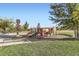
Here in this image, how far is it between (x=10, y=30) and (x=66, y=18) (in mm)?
466

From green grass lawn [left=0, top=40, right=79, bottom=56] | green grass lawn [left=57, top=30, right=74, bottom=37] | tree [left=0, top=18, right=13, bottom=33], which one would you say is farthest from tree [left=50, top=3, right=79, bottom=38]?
tree [left=0, top=18, right=13, bottom=33]

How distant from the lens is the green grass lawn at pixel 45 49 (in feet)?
6.11

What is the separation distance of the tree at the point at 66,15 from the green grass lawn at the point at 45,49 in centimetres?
14

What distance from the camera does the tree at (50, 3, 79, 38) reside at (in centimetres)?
189

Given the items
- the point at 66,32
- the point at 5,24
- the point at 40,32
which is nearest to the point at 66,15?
the point at 66,32

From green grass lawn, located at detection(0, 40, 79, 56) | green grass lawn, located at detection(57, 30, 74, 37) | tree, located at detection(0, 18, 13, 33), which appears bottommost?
green grass lawn, located at detection(0, 40, 79, 56)

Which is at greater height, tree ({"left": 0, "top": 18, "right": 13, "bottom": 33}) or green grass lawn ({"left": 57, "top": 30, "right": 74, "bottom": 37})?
tree ({"left": 0, "top": 18, "right": 13, "bottom": 33})

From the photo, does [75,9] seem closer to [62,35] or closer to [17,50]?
[62,35]

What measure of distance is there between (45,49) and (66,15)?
1.07ft

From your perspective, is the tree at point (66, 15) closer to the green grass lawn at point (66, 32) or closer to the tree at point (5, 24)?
the green grass lawn at point (66, 32)

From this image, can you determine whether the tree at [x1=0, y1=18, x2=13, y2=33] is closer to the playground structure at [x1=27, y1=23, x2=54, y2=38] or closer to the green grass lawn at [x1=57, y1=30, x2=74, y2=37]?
the playground structure at [x1=27, y1=23, x2=54, y2=38]

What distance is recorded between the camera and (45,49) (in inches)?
74.2

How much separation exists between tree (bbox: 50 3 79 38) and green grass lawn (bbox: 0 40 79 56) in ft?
0.44

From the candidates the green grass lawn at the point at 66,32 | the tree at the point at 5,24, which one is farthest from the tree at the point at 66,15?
the tree at the point at 5,24
